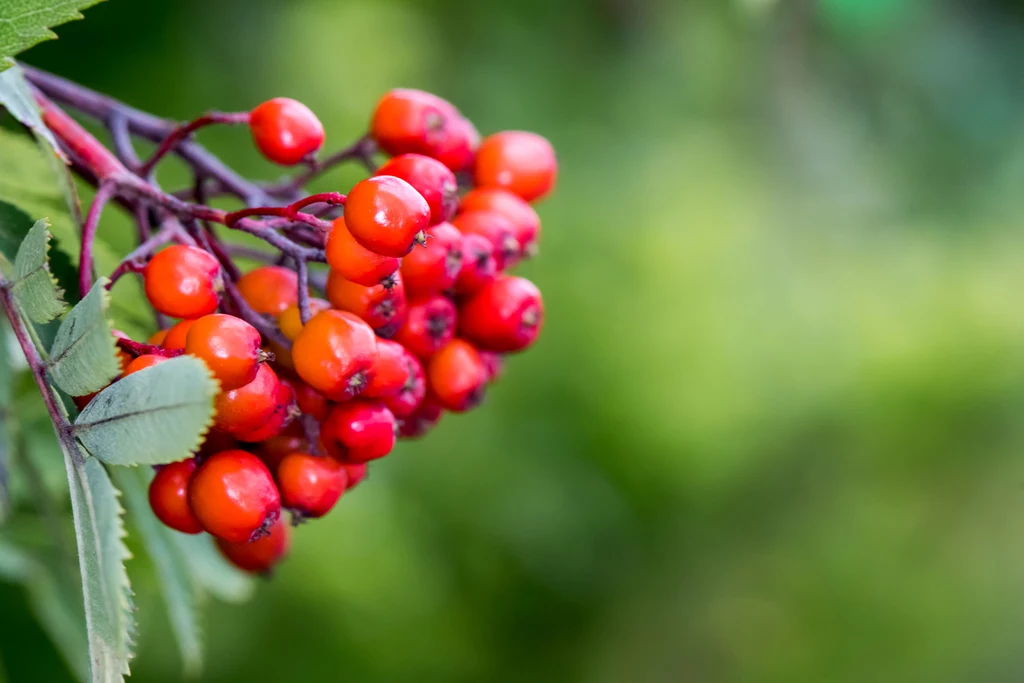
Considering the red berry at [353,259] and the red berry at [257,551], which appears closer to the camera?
the red berry at [353,259]

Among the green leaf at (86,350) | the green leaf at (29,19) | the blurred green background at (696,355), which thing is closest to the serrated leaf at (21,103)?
the green leaf at (29,19)

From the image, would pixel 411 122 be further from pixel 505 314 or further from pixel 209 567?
pixel 209 567

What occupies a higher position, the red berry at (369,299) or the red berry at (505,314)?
the red berry at (505,314)

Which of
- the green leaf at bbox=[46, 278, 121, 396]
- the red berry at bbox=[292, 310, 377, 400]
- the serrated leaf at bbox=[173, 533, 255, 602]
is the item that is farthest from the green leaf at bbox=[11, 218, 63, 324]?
the serrated leaf at bbox=[173, 533, 255, 602]

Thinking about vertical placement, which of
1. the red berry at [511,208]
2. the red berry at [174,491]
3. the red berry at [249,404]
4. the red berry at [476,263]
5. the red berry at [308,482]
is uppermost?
the red berry at [511,208]

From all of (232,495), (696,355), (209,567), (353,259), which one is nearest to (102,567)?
(232,495)

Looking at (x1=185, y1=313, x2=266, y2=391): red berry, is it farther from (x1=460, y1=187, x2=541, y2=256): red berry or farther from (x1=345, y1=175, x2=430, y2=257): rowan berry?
(x1=460, y1=187, x2=541, y2=256): red berry

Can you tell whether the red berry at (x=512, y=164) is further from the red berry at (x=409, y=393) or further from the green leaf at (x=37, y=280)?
the green leaf at (x=37, y=280)

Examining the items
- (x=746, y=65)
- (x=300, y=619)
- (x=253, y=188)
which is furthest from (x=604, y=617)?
(x=253, y=188)
